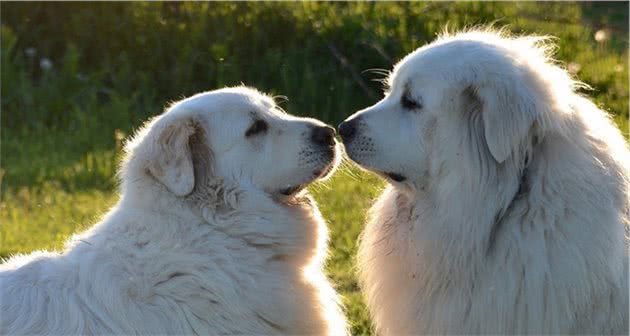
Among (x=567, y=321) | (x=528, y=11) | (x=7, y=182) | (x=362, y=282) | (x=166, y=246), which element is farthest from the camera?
(x=528, y=11)

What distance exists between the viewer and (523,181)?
530 centimetres

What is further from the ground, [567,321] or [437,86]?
[437,86]

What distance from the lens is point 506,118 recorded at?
5113 mm

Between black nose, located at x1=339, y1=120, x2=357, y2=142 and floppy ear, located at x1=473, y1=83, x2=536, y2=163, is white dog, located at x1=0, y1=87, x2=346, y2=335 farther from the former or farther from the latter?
floppy ear, located at x1=473, y1=83, x2=536, y2=163

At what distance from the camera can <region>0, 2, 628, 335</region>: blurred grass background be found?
1129cm

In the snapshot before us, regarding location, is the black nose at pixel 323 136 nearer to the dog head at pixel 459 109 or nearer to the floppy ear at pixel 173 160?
the dog head at pixel 459 109

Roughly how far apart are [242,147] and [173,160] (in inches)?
15.1

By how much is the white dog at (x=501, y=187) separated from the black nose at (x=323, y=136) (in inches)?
6.5

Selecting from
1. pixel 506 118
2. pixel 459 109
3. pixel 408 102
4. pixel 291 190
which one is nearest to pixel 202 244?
pixel 291 190

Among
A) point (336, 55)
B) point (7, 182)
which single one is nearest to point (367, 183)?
point (336, 55)

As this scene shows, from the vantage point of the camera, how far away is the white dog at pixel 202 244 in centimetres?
536

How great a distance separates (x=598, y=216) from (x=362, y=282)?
56.8 inches

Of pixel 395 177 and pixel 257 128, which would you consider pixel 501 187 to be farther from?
pixel 257 128

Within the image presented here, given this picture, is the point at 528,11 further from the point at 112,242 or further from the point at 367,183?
the point at 112,242
